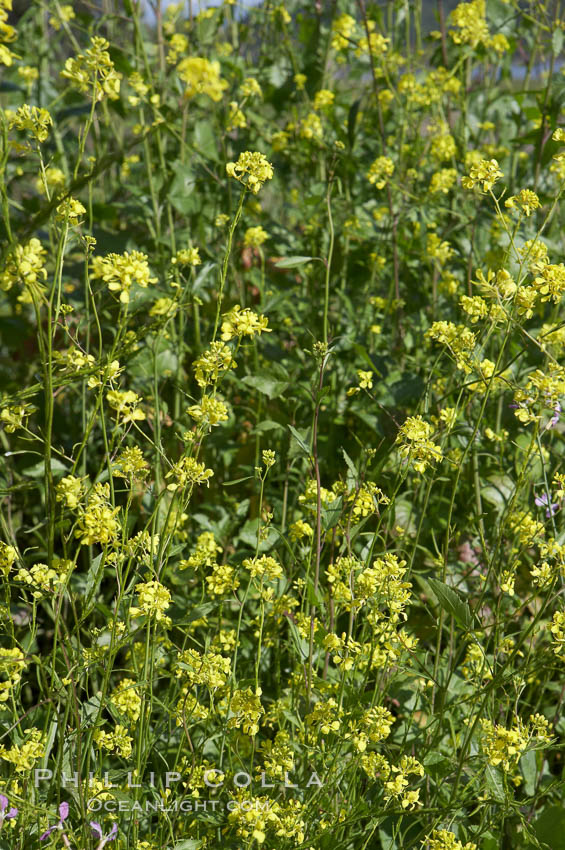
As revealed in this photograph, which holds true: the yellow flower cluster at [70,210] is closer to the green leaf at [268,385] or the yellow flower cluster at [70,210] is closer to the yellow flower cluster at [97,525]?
the yellow flower cluster at [97,525]

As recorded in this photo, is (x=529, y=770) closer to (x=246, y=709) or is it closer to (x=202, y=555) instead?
(x=246, y=709)

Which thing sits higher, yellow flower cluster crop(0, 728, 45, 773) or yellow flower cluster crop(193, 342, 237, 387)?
yellow flower cluster crop(193, 342, 237, 387)

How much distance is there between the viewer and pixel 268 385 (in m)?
1.79

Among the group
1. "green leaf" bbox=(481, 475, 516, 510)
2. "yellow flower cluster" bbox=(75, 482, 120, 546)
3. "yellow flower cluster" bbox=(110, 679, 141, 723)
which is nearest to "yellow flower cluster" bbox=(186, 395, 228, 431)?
"yellow flower cluster" bbox=(75, 482, 120, 546)

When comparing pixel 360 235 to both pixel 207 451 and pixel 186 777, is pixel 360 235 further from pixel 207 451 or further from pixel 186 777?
pixel 186 777

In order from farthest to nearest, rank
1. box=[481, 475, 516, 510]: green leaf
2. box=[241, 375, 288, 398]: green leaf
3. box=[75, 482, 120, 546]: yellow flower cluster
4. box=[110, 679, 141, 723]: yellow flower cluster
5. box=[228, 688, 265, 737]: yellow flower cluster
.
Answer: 1. box=[481, 475, 516, 510]: green leaf
2. box=[241, 375, 288, 398]: green leaf
3. box=[110, 679, 141, 723]: yellow flower cluster
4. box=[228, 688, 265, 737]: yellow flower cluster
5. box=[75, 482, 120, 546]: yellow flower cluster

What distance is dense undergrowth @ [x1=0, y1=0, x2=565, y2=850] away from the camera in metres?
1.16

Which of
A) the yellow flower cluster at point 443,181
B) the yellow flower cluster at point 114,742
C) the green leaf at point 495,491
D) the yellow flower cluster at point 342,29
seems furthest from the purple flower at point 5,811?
the yellow flower cluster at point 342,29

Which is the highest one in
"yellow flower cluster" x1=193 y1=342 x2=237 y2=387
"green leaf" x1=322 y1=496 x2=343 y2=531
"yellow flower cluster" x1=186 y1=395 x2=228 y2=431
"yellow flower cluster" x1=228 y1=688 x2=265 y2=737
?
"yellow flower cluster" x1=193 y1=342 x2=237 y2=387

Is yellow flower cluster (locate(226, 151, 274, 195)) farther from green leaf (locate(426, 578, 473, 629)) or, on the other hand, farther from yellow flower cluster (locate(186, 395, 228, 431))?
green leaf (locate(426, 578, 473, 629))

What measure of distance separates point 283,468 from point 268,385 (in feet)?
1.22

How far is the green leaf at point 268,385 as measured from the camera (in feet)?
5.78

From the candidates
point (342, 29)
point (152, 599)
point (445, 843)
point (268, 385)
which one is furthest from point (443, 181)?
point (445, 843)

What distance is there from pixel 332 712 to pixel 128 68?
187 cm
